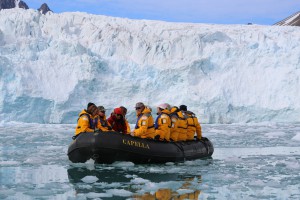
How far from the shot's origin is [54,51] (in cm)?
2309

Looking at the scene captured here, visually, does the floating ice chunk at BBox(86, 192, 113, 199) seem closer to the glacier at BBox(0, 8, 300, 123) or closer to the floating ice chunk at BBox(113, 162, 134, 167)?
the floating ice chunk at BBox(113, 162, 134, 167)

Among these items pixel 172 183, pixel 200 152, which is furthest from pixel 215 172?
pixel 200 152

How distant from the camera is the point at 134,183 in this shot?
18.9 feet

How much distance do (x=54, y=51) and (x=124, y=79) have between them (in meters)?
3.87

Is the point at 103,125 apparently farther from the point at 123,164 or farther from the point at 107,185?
the point at 107,185

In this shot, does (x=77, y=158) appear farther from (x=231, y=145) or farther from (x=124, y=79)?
(x=124, y=79)

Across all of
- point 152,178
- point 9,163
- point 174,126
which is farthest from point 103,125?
point 152,178

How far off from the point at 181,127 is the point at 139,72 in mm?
15308

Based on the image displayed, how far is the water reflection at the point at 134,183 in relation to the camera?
16.3ft

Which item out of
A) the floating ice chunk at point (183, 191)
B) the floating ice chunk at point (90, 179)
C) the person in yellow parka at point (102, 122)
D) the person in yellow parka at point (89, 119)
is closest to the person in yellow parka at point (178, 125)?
the person in yellow parka at point (102, 122)

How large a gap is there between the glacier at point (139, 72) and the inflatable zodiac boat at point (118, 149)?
47.4ft

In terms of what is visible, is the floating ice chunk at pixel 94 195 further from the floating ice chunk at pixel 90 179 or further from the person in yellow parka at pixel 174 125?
the person in yellow parka at pixel 174 125

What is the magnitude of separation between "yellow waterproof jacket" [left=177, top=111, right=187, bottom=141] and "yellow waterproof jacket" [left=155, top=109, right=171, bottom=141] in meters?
0.58

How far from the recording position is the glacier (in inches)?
866
